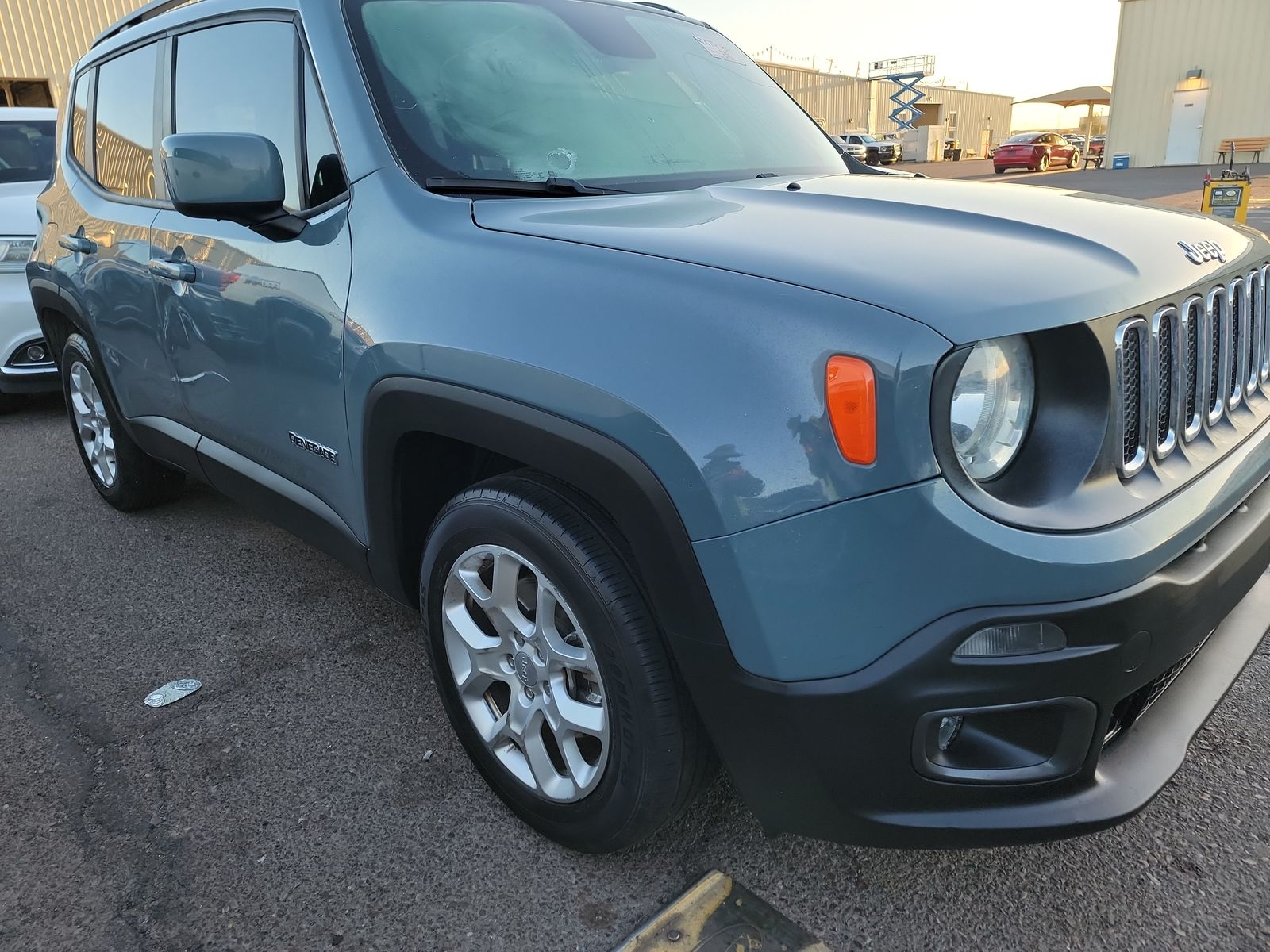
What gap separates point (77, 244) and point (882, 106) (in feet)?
187

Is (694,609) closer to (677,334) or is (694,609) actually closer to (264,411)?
(677,334)

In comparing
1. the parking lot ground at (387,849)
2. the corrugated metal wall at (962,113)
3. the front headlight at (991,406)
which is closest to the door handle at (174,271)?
the parking lot ground at (387,849)

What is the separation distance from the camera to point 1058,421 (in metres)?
1.42

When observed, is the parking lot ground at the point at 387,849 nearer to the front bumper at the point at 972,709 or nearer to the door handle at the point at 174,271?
the front bumper at the point at 972,709

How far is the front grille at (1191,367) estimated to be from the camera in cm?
147

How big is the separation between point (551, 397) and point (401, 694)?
135cm

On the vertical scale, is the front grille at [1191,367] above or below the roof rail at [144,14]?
below

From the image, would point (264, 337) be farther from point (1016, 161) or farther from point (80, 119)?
point (1016, 161)

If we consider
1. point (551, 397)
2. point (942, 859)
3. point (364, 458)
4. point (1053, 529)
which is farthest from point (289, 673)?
point (1053, 529)

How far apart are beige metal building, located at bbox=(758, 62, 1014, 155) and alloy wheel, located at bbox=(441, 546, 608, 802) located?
47.2 m

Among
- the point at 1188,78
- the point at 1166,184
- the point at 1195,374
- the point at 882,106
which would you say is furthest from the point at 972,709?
the point at 882,106

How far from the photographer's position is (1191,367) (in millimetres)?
1666

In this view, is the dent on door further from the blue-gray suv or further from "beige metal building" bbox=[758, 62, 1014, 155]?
"beige metal building" bbox=[758, 62, 1014, 155]

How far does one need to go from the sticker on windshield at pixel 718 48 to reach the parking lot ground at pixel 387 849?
2090 mm
